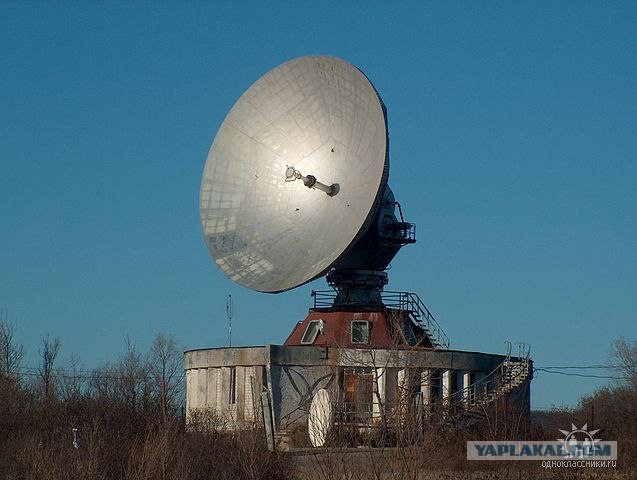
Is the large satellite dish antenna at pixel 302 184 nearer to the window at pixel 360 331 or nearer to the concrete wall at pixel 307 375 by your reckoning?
the window at pixel 360 331

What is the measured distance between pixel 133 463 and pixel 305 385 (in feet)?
60.8

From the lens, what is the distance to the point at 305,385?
45938 millimetres

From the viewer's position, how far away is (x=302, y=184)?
43312 mm

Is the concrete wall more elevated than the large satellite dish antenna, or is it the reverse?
the large satellite dish antenna

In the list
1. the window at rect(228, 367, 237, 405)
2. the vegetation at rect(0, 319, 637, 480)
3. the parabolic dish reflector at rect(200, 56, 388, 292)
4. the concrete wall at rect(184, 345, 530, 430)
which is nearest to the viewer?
the vegetation at rect(0, 319, 637, 480)

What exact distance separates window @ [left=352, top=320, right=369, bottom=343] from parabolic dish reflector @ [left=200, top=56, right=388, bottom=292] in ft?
19.1

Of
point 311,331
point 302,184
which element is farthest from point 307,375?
point 302,184

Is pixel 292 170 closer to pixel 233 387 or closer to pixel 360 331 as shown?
pixel 360 331

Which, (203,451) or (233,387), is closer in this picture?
(203,451)

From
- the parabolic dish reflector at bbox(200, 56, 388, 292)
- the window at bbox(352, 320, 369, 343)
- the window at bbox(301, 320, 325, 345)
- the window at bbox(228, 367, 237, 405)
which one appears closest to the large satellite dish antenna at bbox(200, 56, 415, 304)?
the parabolic dish reflector at bbox(200, 56, 388, 292)

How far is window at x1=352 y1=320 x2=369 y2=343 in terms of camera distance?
46500 millimetres

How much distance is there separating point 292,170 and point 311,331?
28.7ft

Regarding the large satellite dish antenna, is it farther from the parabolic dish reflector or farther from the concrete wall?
the concrete wall

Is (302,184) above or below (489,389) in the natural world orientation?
above
